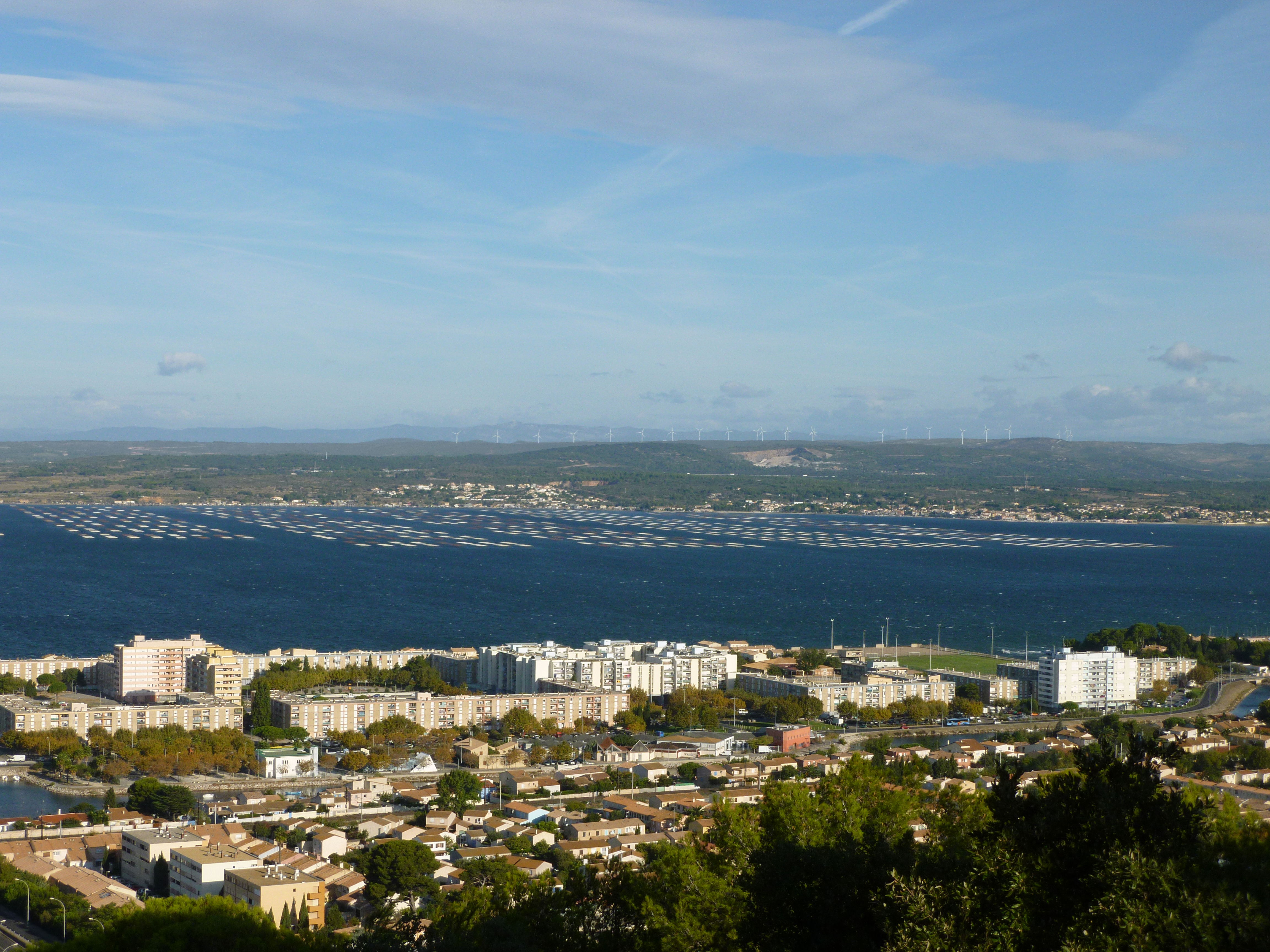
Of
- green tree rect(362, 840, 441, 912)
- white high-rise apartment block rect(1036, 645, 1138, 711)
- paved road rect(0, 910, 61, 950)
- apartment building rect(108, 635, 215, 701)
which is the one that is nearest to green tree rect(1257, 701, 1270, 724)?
white high-rise apartment block rect(1036, 645, 1138, 711)

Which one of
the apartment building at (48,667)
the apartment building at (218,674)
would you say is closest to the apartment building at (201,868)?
the apartment building at (218,674)

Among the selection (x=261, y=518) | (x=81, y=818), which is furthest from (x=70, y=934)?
(x=261, y=518)

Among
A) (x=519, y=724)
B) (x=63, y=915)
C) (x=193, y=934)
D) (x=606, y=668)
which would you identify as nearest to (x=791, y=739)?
(x=519, y=724)

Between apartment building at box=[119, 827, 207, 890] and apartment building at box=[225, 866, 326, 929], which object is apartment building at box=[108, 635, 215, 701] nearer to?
apartment building at box=[119, 827, 207, 890]

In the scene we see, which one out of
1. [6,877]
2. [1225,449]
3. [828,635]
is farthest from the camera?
[1225,449]

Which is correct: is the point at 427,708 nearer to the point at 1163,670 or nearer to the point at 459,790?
the point at 459,790

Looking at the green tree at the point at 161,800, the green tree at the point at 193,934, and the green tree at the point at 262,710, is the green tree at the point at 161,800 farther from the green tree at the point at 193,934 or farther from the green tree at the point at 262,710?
the green tree at the point at 193,934

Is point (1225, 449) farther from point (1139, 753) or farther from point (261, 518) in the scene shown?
point (1139, 753)
